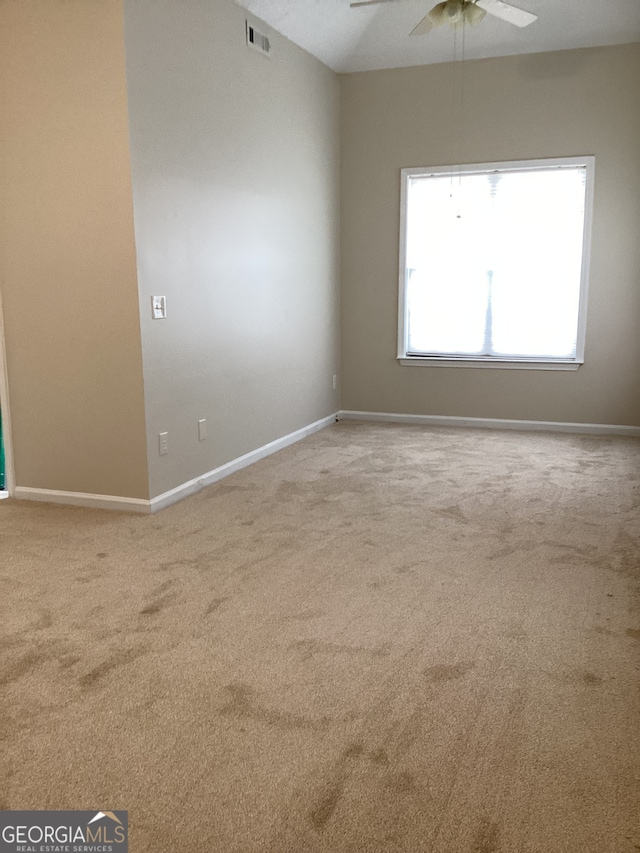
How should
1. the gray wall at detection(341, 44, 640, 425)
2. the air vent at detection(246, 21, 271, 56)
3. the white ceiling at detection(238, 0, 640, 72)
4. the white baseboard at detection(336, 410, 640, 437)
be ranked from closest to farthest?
1. the air vent at detection(246, 21, 271, 56)
2. the white ceiling at detection(238, 0, 640, 72)
3. the gray wall at detection(341, 44, 640, 425)
4. the white baseboard at detection(336, 410, 640, 437)

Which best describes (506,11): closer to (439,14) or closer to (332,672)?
(439,14)

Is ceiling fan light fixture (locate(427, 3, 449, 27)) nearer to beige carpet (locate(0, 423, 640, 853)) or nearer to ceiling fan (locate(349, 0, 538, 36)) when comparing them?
ceiling fan (locate(349, 0, 538, 36))

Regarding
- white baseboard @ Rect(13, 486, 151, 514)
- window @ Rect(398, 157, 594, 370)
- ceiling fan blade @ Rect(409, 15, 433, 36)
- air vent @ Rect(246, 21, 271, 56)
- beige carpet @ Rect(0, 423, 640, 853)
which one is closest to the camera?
beige carpet @ Rect(0, 423, 640, 853)

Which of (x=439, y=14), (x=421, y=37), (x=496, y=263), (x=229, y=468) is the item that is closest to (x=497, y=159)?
(x=496, y=263)

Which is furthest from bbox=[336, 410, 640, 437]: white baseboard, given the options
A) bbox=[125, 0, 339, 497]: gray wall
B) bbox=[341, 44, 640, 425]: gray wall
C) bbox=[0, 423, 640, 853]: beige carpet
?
bbox=[0, 423, 640, 853]: beige carpet

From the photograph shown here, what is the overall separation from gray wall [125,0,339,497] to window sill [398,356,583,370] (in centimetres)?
92

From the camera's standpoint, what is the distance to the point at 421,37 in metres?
5.91

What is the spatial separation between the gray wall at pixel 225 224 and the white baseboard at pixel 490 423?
68 cm

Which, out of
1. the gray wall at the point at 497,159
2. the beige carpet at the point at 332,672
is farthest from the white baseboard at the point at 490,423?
the beige carpet at the point at 332,672

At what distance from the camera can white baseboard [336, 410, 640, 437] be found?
619cm

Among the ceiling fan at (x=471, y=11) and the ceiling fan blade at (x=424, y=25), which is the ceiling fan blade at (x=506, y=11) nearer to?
the ceiling fan at (x=471, y=11)

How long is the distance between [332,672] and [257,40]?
4387mm

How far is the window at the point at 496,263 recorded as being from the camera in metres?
6.07

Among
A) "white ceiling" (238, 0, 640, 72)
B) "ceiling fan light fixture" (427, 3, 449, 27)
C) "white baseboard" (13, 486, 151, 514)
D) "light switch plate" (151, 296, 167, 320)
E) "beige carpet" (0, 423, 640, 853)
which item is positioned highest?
"white ceiling" (238, 0, 640, 72)
